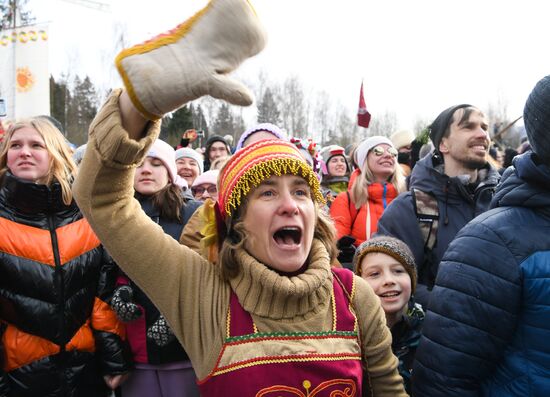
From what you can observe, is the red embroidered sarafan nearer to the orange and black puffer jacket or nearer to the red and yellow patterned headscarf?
the red and yellow patterned headscarf

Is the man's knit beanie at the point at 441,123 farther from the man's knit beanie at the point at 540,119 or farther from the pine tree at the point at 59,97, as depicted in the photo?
the pine tree at the point at 59,97

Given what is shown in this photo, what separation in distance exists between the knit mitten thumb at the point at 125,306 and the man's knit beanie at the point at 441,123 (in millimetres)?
2435

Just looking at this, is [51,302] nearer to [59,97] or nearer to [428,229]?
[428,229]

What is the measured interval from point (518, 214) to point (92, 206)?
1.60 meters

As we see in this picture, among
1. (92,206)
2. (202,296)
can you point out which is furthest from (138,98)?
(202,296)

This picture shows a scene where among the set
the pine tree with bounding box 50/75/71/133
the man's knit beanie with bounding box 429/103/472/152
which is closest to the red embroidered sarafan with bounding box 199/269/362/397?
the man's knit beanie with bounding box 429/103/472/152

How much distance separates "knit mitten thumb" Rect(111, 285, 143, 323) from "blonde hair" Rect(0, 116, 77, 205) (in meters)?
0.65

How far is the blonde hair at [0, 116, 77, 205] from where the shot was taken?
9.46 ft

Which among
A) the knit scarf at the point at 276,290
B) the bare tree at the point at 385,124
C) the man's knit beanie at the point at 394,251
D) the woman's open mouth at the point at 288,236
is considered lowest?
the bare tree at the point at 385,124

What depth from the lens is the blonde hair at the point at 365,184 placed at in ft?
15.0

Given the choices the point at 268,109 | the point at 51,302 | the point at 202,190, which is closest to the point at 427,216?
the point at 202,190

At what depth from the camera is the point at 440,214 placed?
3211 mm

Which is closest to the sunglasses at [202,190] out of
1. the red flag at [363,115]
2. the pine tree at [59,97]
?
the red flag at [363,115]

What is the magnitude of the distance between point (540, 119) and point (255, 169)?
1.15m
